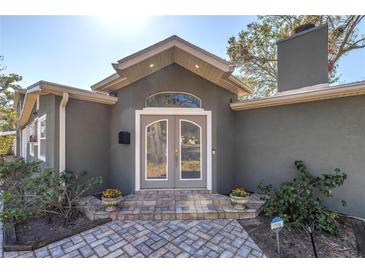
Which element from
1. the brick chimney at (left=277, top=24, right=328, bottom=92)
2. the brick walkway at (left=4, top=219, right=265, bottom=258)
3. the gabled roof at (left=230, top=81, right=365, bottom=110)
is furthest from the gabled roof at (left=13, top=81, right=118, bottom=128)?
the brick chimney at (left=277, top=24, right=328, bottom=92)

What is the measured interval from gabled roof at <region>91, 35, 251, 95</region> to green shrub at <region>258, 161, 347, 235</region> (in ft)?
10.4

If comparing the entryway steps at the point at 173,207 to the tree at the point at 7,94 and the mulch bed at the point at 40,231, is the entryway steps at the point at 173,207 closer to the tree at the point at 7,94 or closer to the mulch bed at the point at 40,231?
the mulch bed at the point at 40,231

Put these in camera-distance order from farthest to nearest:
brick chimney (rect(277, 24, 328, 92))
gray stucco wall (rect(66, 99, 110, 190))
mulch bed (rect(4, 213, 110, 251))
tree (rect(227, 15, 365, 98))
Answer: tree (rect(227, 15, 365, 98))
brick chimney (rect(277, 24, 328, 92))
gray stucco wall (rect(66, 99, 110, 190))
mulch bed (rect(4, 213, 110, 251))

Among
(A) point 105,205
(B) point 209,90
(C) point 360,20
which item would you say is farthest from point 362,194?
(C) point 360,20

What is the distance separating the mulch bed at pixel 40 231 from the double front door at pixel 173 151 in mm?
1735

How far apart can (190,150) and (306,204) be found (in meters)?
3.02

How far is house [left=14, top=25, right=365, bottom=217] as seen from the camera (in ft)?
14.1

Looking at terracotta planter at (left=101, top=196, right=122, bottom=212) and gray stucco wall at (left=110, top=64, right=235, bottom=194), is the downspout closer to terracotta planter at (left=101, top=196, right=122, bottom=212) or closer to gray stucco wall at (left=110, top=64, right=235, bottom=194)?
gray stucco wall at (left=110, top=64, right=235, bottom=194)

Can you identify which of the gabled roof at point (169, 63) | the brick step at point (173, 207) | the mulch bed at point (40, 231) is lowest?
the mulch bed at point (40, 231)

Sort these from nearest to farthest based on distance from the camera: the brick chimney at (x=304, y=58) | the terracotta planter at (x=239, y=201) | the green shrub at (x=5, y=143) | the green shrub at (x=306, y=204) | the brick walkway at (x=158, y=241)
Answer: the brick walkway at (x=158, y=241) → the green shrub at (x=306, y=204) → the terracotta planter at (x=239, y=201) → the brick chimney at (x=304, y=58) → the green shrub at (x=5, y=143)

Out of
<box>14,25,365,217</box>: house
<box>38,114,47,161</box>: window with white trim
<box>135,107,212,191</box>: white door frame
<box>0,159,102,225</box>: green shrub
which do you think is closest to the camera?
<box>0,159,102,225</box>: green shrub

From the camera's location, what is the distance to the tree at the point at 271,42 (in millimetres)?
8426

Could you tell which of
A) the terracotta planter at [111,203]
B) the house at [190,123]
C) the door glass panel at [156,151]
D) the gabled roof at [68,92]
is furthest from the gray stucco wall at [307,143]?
the gabled roof at [68,92]

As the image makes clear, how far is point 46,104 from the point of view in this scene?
16.0 ft
